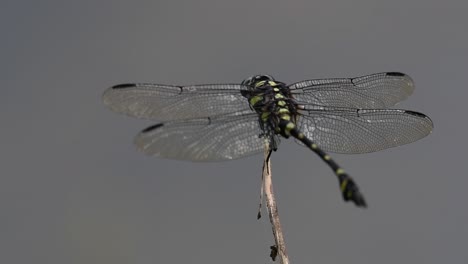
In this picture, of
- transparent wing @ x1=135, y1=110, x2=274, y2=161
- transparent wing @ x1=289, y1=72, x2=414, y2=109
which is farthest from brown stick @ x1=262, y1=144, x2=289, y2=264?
transparent wing @ x1=289, y1=72, x2=414, y2=109

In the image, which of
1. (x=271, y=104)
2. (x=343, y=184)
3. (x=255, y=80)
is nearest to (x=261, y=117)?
(x=271, y=104)

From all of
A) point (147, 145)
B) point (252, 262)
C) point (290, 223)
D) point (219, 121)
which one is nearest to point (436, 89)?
point (290, 223)

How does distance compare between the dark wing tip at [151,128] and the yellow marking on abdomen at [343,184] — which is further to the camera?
the dark wing tip at [151,128]

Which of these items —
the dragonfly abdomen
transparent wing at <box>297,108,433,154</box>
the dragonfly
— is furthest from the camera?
transparent wing at <box>297,108,433,154</box>

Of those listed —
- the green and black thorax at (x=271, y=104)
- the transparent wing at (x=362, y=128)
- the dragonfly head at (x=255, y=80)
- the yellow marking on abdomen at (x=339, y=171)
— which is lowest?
the yellow marking on abdomen at (x=339, y=171)

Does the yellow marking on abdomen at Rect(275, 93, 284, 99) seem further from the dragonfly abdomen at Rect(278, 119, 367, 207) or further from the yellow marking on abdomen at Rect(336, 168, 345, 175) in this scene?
the yellow marking on abdomen at Rect(336, 168, 345, 175)

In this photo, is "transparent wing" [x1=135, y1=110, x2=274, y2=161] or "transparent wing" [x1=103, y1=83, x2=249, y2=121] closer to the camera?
"transparent wing" [x1=135, y1=110, x2=274, y2=161]

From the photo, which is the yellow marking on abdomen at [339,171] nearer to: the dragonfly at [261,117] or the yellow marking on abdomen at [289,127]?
the dragonfly at [261,117]

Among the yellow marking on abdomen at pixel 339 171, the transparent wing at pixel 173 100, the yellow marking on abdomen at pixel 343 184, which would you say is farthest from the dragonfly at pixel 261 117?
the yellow marking on abdomen at pixel 343 184
